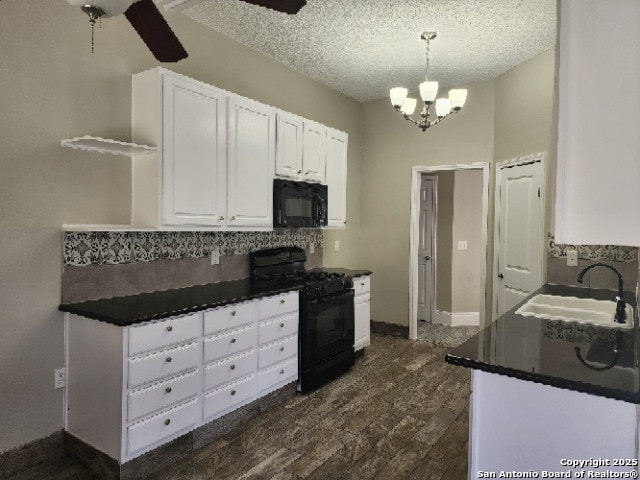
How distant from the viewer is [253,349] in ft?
9.81

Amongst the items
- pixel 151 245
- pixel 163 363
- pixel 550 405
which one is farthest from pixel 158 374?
pixel 550 405

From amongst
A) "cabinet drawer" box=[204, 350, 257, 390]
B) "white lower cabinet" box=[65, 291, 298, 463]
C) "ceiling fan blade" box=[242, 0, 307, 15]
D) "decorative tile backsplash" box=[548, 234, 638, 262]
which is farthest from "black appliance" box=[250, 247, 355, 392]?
"ceiling fan blade" box=[242, 0, 307, 15]

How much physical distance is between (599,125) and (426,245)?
5338mm

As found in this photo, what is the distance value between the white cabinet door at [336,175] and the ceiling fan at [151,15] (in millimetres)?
2503

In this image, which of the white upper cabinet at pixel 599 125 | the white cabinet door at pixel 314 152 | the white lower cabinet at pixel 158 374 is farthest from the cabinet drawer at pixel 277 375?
the white upper cabinet at pixel 599 125

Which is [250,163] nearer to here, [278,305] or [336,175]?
[278,305]

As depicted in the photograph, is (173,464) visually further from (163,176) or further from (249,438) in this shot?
(163,176)

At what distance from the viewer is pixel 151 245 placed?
3004 mm

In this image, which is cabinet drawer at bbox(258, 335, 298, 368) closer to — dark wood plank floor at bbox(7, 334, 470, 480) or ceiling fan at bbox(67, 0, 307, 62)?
dark wood plank floor at bbox(7, 334, 470, 480)

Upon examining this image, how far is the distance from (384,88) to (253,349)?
344 centimetres

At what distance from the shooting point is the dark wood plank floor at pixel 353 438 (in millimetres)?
2395

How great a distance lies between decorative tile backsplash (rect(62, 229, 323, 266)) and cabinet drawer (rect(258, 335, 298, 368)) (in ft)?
2.94

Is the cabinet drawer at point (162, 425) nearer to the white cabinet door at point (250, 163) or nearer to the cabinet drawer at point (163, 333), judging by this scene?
the cabinet drawer at point (163, 333)

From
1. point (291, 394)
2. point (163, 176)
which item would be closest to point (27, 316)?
point (163, 176)
